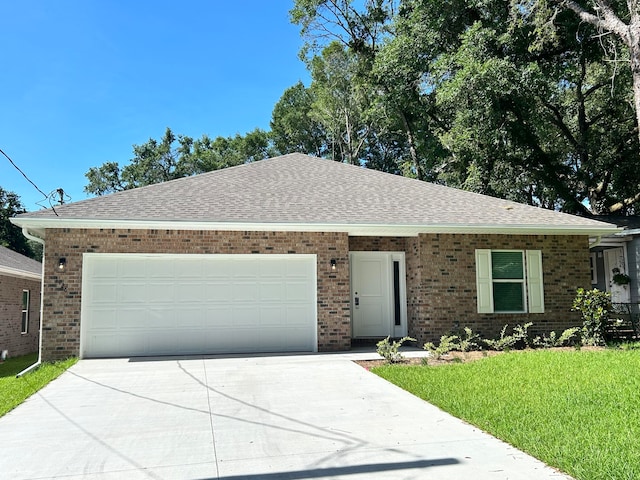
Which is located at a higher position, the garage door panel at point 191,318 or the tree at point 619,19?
the tree at point 619,19

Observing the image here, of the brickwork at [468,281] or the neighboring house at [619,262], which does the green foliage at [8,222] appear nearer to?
the brickwork at [468,281]

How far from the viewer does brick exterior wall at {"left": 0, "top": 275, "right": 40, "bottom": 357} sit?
15352 millimetres

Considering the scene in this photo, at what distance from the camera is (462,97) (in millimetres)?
17062

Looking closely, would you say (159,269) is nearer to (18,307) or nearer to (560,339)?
(560,339)

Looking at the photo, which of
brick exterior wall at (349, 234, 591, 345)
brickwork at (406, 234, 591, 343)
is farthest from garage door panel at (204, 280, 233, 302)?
brickwork at (406, 234, 591, 343)

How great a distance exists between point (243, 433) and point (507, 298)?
325 inches

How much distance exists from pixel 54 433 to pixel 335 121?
30.2m

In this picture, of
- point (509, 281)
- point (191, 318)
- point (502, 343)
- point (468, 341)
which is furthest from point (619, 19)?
point (191, 318)

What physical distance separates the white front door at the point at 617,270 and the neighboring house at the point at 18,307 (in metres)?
18.5

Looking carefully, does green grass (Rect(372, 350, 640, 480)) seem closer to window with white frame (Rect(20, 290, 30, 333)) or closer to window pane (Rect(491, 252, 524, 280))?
window pane (Rect(491, 252, 524, 280))

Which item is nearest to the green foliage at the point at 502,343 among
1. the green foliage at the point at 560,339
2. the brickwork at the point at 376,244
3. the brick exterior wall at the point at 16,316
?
the green foliage at the point at 560,339

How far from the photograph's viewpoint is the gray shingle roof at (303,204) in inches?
399

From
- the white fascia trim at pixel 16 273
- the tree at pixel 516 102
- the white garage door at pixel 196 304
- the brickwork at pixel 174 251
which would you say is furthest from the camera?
the tree at pixel 516 102

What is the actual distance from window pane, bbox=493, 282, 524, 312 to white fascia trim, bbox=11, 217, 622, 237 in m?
1.28
